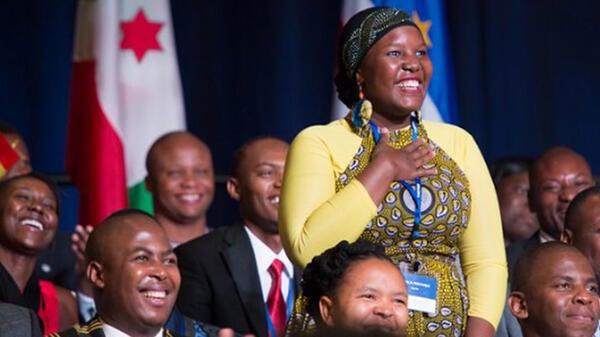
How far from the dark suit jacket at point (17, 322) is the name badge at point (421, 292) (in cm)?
112

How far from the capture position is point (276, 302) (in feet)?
16.0

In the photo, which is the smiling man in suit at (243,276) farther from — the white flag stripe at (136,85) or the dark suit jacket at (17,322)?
the white flag stripe at (136,85)

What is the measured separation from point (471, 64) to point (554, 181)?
4.09ft

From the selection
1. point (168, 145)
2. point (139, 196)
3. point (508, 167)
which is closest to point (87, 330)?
point (168, 145)

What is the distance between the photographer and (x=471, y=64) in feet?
22.9

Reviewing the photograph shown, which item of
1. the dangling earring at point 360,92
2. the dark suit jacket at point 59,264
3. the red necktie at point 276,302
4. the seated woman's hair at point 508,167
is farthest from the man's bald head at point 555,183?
the dangling earring at point 360,92

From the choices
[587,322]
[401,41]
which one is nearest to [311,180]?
[401,41]

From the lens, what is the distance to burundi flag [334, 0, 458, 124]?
6.02 metres

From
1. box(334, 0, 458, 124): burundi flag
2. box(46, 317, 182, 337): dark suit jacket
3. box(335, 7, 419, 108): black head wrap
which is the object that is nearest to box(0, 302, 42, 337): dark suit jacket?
box(46, 317, 182, 337): dark suit jacket

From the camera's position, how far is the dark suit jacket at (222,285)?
15.8 ft

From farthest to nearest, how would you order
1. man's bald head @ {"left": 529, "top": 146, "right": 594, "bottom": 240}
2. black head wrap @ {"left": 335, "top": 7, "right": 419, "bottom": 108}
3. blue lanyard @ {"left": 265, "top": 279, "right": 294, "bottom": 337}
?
man's bald head @ {"left": 529, "top": 146, "right": 594, "bottom": 240} → blue lanyard @ {"left": 265, "top": 279, "right": 294, "bottom": 337} → black head wrap @ {"left": 335, "top": 7, "right": 419, "bottom": 108}

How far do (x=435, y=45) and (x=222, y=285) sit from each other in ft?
5.89

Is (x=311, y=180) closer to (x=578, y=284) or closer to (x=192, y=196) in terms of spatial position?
(x=578, y=284)

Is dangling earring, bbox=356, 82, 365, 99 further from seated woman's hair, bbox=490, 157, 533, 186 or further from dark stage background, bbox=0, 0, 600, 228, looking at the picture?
dark stage background, bbox=0, 0, 600, 228
